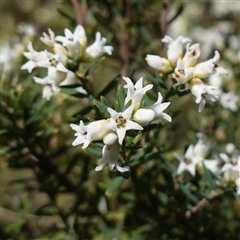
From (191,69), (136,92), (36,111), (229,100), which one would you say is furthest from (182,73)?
(229,100)

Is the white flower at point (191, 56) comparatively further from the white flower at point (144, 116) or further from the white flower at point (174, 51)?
the white flower at point (144, 116)

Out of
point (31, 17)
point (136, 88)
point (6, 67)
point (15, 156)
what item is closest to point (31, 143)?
point (15, 156)

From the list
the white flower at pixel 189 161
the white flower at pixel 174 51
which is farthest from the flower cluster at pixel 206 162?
the white flower at pixel 174 51

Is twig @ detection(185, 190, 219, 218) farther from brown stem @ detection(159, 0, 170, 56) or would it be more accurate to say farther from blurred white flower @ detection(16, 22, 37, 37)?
blurred white flower @ detection(16, 22, 37, 37)

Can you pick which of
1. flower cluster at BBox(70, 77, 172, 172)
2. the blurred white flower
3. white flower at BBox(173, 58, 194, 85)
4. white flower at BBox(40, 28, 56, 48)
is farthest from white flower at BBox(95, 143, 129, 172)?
the blurred white flower

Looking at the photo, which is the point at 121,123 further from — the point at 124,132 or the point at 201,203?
the point at 201,203

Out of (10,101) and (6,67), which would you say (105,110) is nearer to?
(10,101)
